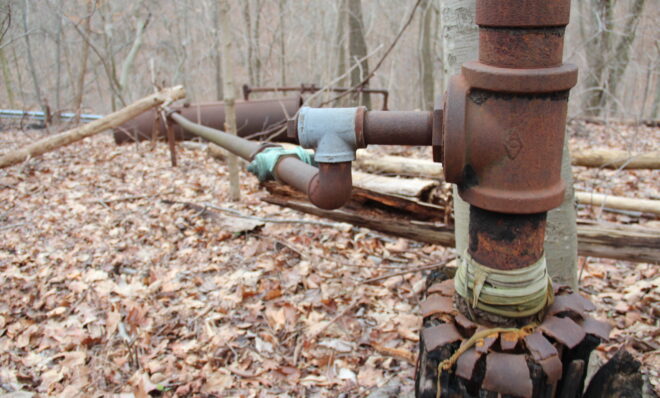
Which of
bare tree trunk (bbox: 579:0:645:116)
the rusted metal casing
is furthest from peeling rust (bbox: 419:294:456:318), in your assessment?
bare tree trunk (bbox: 579:0:645:116)

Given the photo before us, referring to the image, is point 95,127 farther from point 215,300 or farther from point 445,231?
point 445,231

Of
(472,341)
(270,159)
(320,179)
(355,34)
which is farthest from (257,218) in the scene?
(355,34)

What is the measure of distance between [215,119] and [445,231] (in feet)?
18.7

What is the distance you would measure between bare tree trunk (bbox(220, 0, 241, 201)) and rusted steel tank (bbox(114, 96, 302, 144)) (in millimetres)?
2652

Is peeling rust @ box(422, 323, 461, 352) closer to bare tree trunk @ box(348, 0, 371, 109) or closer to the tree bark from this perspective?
the tree bark

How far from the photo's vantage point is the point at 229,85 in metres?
4.83

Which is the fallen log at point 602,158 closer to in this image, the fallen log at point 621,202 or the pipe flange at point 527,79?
the fallen log at point 621,202

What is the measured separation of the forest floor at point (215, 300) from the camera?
254 centimetres

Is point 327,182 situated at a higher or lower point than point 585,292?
higher

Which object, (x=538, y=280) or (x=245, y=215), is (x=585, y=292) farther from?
(x=245, y=215)

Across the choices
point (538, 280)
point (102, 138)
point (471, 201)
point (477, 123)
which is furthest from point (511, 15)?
point (102, 138)

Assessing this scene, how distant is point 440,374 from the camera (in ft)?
3.83

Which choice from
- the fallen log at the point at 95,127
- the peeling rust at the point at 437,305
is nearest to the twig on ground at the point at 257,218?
the fallen log at the point at 95,127

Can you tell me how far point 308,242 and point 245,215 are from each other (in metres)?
0.80
